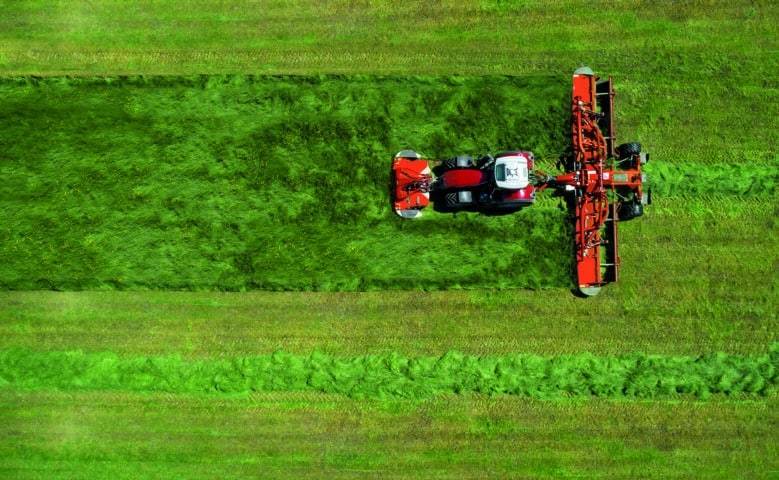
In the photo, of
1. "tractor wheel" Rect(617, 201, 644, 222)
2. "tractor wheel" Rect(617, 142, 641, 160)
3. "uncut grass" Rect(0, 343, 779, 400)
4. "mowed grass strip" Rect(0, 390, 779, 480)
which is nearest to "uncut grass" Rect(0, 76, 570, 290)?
"tractor wheel" Rect(617, 201, 644, 222)


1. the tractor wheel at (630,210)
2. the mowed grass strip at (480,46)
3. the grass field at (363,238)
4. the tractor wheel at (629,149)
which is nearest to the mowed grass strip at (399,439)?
the grass field at (363,238)

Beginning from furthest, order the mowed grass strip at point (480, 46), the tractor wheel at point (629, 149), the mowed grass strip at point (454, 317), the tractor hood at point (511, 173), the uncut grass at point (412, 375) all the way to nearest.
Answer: the mowed grass strip at point (480, 46) < the mowed grass strip at point (454, 317) < the tractor wheel at point (629, 149) < the uncut grass at point (412, 375) < the tractor hood at point (511, 173)

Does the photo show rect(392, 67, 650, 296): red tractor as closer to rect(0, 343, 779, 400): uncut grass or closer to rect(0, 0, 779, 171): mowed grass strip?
rect(0, 0, 779, 171): mowed grass strip

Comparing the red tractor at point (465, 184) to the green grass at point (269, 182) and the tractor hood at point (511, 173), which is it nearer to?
the tractor hood at point (511, 173)

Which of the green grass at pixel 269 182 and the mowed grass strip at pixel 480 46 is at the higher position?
the mowed grass strip at pixel 480 46

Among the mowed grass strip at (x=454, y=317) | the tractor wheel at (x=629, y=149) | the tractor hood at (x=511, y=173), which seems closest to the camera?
the tractor hood at (x=511, y=173)

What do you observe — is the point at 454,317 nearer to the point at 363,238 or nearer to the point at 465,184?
the point at 363,238

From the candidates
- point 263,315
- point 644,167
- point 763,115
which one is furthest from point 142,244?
point 763,115
